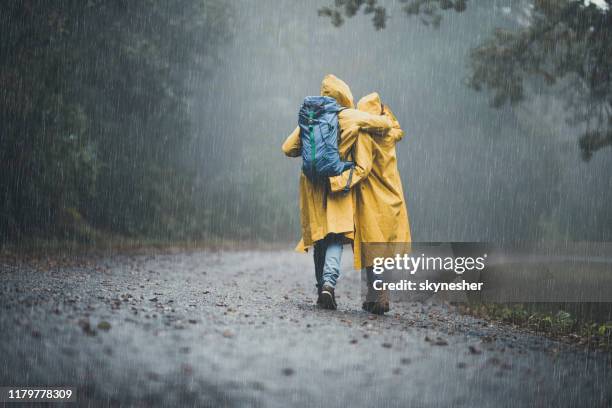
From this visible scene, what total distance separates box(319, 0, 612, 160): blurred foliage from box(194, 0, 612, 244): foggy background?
34.8 feet

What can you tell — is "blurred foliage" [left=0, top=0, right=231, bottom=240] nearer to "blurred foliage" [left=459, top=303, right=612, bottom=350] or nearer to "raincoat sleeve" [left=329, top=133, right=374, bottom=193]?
"raincoat sleeve" [left=329, top=133, right=374, bottom=193]

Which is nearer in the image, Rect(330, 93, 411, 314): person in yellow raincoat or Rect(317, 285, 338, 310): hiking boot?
Rect(317, 285, 338, 310): hiking boot

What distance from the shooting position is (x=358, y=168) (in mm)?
5957

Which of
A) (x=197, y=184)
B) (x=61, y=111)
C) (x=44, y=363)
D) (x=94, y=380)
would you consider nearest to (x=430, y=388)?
(x=94, y=380)

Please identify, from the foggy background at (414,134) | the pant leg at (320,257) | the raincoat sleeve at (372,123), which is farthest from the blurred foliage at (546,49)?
the foggy background at (414,134)

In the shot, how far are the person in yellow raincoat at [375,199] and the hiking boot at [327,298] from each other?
36 cm

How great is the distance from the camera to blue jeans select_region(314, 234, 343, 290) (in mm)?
5891

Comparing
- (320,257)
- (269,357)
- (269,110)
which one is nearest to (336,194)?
(320,257)

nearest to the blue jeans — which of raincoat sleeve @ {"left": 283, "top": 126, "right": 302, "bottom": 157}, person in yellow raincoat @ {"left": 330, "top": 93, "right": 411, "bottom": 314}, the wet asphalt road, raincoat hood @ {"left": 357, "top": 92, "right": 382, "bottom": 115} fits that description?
person in yellow raincoat @ {"left": 330, "top": 93, "right": 411, "bottom": 314}

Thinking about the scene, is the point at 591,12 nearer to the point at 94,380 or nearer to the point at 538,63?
the point at 538,63

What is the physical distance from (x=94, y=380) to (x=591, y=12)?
338 inches

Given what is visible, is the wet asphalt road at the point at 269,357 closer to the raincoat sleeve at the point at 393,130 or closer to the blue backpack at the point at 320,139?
the blue backpack at the point at 320,139

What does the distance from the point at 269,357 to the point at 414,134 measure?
2582 cm

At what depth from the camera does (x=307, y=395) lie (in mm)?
3438
